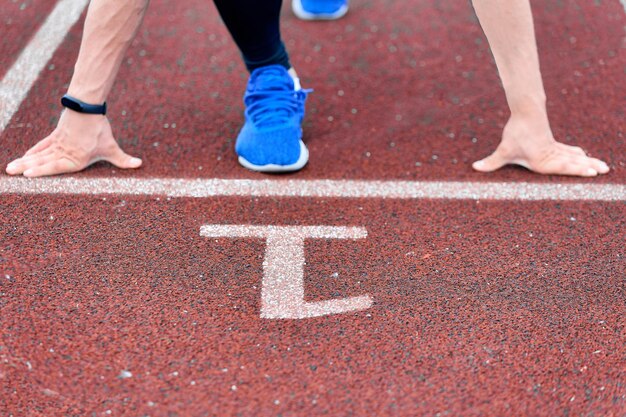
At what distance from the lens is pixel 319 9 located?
3.83 m

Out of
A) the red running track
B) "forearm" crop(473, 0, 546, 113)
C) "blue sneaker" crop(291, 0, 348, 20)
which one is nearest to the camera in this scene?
the red running track

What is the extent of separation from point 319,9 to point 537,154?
160 cm

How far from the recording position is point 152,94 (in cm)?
316

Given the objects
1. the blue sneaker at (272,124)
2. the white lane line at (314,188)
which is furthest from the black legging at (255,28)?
the white lane line at (314,188)

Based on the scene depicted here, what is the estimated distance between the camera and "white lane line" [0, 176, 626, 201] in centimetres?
257

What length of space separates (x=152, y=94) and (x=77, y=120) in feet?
2.12

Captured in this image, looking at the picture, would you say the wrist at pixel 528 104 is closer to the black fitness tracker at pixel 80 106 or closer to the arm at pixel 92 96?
the arm at pixel 92 96

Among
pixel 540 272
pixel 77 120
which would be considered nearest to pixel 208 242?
pixel 77 120

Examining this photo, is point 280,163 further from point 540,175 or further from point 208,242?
point 540,175

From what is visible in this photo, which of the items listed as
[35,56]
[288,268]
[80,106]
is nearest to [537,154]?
[288,268]

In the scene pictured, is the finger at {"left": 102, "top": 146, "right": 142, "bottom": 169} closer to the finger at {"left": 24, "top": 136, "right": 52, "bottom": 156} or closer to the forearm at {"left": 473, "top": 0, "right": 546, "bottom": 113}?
the finger at {"left": 24, "top": 136, "right": 52, "bottom": 156}

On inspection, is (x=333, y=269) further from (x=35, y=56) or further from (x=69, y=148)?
(x=35, y=56)

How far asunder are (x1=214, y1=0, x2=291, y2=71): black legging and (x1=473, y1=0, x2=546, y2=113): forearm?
73 centimetres

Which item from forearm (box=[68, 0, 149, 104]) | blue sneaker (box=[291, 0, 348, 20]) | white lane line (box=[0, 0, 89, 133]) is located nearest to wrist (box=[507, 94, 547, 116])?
forearm (box=[68, 0, 149, 104])
